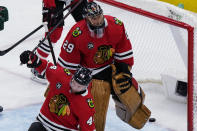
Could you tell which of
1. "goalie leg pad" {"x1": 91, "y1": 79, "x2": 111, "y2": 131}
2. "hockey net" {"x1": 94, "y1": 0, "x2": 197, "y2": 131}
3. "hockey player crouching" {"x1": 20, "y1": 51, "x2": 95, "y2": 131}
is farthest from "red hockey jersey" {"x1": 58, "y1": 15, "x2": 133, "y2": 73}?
"hockey net" {"x1": 94, "y1": 0, "x2": 197, "y2": 131}

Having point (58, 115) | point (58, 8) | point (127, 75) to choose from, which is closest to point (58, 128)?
point (58, 115)

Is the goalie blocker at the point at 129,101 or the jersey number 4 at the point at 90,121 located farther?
the goalie blocker at the point at 129,101

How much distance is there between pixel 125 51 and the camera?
3189 millimetres

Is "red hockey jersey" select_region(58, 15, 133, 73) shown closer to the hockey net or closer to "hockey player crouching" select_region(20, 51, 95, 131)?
"hockey player crouching" select_region(20, 51, 95, 131)

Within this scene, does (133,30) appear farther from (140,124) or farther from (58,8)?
(140,124)

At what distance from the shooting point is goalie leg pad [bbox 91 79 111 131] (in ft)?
10.3

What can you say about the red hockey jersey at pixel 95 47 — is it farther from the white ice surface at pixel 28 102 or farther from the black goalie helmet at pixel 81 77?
the white ice surface at pixel 28 102

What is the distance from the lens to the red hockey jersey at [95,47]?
305cm

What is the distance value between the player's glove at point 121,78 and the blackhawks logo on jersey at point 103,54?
0.08 metres

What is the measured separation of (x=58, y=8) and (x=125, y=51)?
Answer: 1.09 metres

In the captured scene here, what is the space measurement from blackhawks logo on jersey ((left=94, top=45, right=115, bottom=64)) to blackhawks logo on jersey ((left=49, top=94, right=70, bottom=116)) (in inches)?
17.0

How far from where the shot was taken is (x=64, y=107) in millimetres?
2758

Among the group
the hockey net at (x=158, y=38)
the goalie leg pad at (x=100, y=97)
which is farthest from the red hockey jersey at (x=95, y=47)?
the hockey net at (x=158, y=38)

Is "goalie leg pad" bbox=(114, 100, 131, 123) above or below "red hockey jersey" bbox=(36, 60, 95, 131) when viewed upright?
below
